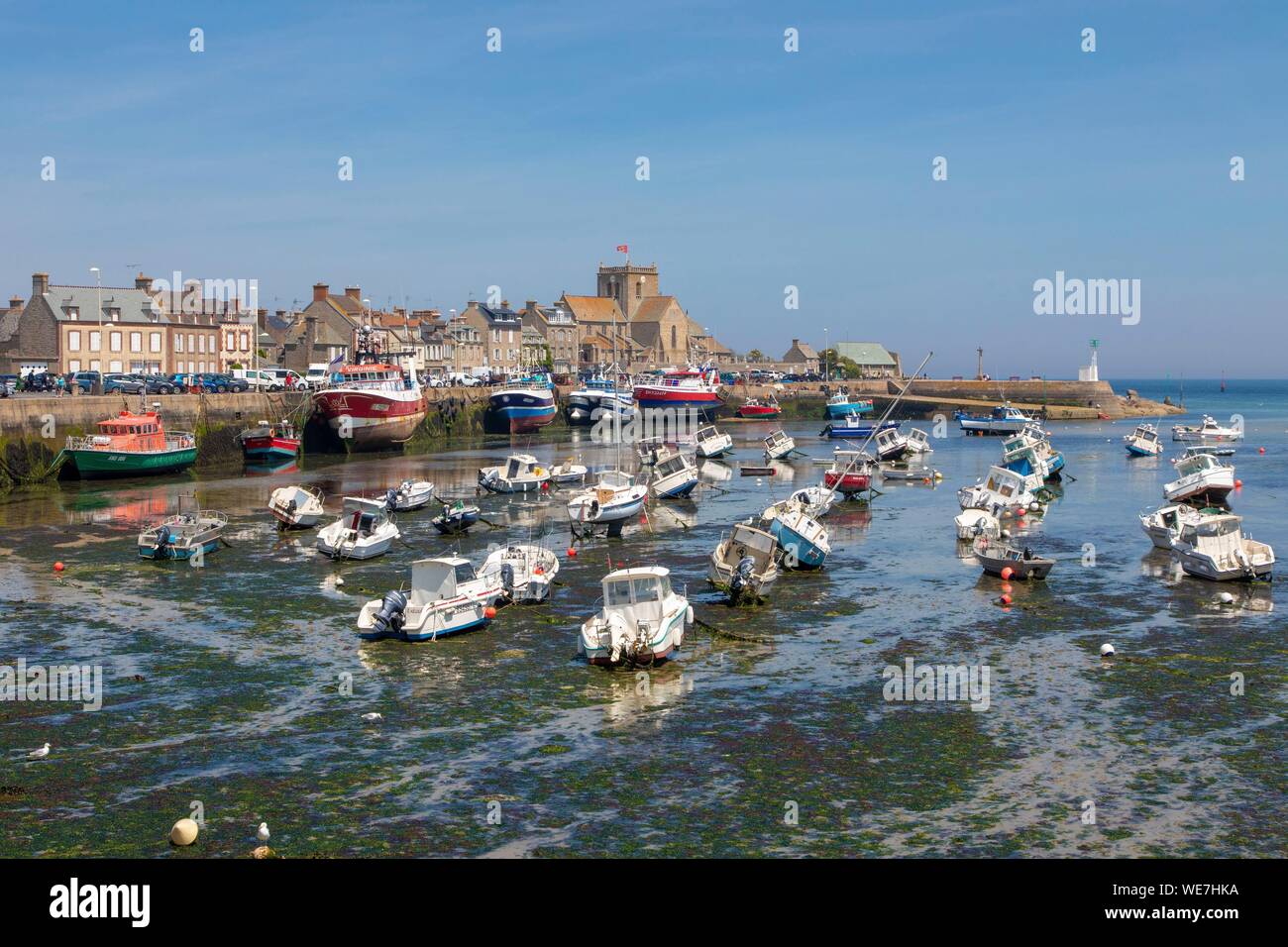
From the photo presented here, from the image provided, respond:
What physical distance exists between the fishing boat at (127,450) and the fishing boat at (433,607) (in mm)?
41632

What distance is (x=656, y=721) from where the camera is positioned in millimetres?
25391

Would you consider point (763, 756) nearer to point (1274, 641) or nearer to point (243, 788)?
point (243, 788)

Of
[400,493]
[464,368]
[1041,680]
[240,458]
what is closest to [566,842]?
[1041,680]

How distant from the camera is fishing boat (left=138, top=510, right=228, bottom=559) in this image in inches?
1730

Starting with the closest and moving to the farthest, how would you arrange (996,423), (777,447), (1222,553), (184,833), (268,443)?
(184,833) < (1222,553) < (268,443) < (777,447) < (996,423)

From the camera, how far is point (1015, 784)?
2172cm

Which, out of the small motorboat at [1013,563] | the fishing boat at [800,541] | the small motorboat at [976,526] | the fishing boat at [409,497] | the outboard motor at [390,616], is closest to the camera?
the outboard motor at [390,616]

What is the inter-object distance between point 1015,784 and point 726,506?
41087mm

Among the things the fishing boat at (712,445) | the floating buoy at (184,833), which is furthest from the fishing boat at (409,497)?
the floating buoy at (184,833)

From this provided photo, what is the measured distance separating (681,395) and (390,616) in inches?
4128

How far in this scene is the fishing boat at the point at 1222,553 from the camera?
3959cm

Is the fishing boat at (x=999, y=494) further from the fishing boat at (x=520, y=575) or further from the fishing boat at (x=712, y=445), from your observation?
the fishing boat at (x=712, y=445)

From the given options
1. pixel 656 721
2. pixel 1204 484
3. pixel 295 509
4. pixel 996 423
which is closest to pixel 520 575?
pixel 656 721

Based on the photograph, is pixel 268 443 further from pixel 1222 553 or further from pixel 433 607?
pixel 1222 553
